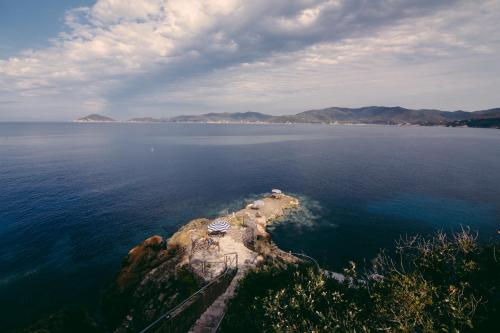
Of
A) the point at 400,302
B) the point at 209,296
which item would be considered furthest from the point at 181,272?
the point at 400,302

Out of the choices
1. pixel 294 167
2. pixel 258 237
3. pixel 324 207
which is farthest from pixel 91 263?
pixel 294 167

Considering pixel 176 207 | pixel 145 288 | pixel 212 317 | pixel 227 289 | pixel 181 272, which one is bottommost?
pixel 176 207

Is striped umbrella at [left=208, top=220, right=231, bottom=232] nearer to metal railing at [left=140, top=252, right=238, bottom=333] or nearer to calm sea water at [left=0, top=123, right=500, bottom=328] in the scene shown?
metal railing at [left=140, top=252, right=238, bottom=333]

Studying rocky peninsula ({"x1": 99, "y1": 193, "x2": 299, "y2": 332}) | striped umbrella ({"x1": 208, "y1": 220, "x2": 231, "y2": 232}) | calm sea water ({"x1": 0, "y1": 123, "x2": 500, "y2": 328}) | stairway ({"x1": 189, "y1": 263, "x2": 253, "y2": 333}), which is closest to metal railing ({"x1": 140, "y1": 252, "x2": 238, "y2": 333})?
rocky peninsula ({"x1": 99, "y1": 193, "x2": 299, "y2": 332})

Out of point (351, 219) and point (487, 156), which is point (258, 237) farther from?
point (487, 156)

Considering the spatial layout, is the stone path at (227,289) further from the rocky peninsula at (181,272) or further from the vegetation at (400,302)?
the vegetation at (400,302)

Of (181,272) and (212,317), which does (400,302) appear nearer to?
(212,317)

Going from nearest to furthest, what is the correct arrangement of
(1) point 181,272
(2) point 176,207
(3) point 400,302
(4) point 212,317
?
1. (3) point 400,302
2. (4) point 212,317
3. (1) point 181,272
4. (2) point 176,207
